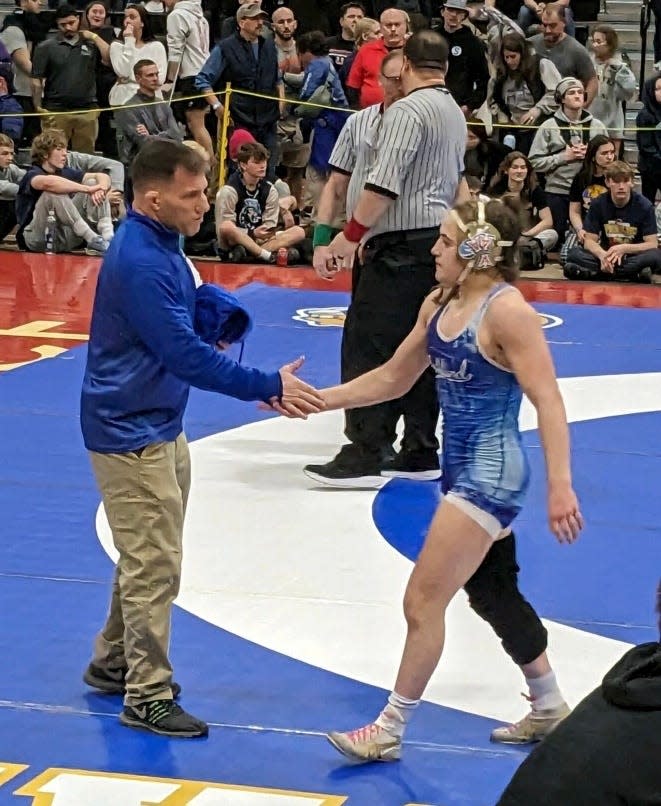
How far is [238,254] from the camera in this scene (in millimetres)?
12805

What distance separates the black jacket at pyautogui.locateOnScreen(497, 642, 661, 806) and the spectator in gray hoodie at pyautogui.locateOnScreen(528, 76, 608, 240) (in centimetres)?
1122

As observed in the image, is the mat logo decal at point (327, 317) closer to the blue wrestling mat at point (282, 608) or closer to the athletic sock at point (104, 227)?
the blue wrestling mat at point (282, 608)

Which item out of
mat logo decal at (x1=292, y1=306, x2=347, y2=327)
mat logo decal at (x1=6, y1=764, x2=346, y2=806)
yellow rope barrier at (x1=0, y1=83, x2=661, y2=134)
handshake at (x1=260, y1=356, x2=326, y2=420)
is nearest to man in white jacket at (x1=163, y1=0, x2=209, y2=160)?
yellow rope barrier at (x1=0, y1=83, x2=661, y2=134)

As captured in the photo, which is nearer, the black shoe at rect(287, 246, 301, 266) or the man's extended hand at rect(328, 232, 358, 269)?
the man's extended hand at rect(328, 232, 358, 269)

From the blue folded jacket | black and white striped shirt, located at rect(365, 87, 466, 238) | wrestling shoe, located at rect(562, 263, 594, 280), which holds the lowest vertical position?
wrestling shoe, located at rect(562, 263, 594, 280)

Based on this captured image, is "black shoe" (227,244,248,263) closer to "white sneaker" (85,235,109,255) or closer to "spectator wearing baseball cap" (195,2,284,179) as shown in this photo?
"white sneaker" (85,235,109,255)

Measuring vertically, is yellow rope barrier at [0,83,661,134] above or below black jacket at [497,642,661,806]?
above

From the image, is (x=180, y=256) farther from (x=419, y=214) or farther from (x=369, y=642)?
(x=419, y=214)

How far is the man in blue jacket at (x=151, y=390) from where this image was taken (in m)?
4.23

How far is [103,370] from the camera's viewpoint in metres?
4.36

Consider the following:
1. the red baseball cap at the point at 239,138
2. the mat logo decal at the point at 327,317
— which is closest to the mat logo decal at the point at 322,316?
the mat logo decal at the point at 327,317

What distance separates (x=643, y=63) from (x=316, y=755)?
42.6 ft

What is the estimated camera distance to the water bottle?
13.0m

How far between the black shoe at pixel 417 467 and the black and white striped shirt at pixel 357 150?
1185mm
